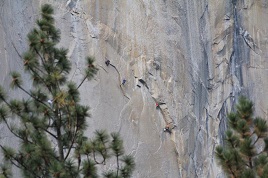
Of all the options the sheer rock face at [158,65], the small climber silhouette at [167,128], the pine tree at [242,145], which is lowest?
the pine tree at [242,145]

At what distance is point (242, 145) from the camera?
7.46 meters

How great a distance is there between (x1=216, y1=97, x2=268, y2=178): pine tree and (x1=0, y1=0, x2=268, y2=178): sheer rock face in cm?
377

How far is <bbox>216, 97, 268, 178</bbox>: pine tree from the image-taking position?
293 inches

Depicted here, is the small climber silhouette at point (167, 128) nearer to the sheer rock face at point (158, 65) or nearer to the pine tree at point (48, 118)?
the sheer rock face at point (158, 65)

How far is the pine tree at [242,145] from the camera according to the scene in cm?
745

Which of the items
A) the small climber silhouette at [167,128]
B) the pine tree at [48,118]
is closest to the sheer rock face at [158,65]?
the small climber silhouette at [167,128]

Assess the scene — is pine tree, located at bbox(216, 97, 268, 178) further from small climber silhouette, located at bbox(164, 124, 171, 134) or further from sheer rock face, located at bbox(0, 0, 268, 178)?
small climber silhouette, located at bbox(164, 124, 171, 134)

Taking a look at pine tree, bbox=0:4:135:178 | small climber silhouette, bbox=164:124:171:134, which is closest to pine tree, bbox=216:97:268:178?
pine tree, bbox=0:4:135:178

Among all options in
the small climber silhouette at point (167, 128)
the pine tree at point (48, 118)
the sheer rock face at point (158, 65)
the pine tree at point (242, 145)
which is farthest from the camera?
the small climber silhouette at point (167, 128)

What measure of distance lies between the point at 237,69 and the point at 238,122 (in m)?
5.11

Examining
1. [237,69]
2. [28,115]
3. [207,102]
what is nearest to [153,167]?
[207,102]

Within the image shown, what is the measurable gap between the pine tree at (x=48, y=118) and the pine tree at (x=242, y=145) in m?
1.08

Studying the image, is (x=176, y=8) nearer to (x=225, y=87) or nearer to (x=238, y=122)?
(x=225, y=87)

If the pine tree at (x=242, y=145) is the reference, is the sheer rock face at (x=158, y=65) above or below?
above
